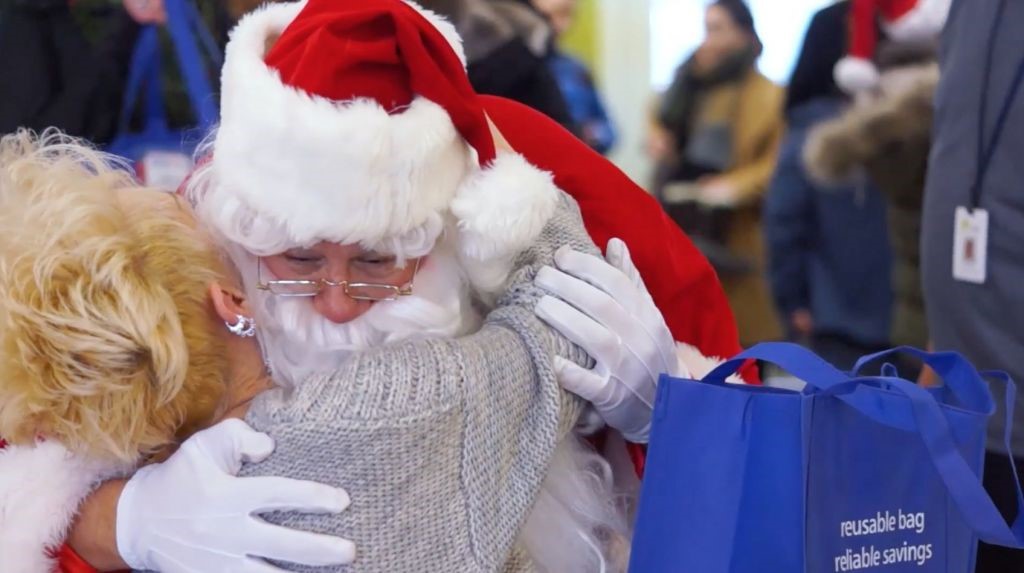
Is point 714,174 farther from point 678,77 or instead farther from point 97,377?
point 97,377

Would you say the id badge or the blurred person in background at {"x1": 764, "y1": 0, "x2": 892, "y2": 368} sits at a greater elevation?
the blurred person in background at {"x1": 764, "y1": 0, "x2": 892, "y2": 368}

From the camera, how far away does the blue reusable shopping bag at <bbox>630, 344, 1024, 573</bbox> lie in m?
1.03

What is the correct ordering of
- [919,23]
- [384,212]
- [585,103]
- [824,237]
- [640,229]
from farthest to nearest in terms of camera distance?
[585,103] → [824,237] → [919,23] → [640,229] → [384,212]

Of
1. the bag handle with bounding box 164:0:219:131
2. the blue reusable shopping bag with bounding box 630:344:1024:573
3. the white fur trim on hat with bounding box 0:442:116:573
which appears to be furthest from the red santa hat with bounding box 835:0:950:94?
the white fur trim on hat with bounding box 0:442:116:573

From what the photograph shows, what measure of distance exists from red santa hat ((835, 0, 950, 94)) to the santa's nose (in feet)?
6.28

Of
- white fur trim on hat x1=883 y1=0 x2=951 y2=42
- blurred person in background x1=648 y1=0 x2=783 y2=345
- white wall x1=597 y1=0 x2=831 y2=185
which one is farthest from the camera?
white wall x1=597 y1=0 x2=831 y2=185

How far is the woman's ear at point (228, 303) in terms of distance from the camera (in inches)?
45.4

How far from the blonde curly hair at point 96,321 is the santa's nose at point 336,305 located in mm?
104

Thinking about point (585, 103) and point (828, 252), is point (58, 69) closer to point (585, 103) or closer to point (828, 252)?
point (585, 103)

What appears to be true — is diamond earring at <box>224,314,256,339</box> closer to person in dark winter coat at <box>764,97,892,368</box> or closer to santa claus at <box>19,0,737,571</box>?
santa claus at <box>19,0,737,571</box>

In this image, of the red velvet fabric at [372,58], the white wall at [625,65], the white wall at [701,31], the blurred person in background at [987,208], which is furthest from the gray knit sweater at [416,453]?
the white wall at [625,65]

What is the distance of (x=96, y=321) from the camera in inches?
40.5

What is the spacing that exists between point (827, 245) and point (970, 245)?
1265 mm

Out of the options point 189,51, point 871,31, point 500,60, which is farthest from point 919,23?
point 189,51
